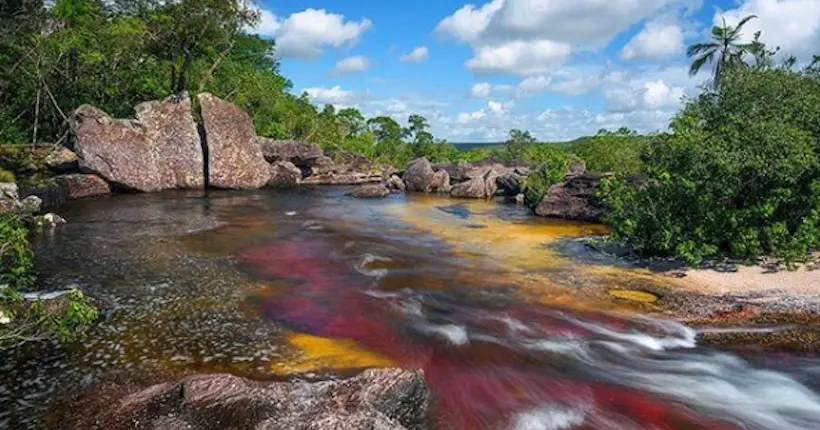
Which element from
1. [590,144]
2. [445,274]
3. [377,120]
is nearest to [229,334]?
[445,274]

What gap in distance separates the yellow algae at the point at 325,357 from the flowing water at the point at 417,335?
39 millimetres

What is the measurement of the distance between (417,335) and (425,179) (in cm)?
2805

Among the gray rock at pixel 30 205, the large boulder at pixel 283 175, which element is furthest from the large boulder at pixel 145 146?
the gray rock at pixel 30 205

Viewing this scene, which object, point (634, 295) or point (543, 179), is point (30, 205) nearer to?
point (634, 295)

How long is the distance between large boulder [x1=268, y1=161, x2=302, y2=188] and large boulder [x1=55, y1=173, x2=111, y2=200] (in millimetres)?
10396

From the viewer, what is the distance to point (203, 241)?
17516 mm

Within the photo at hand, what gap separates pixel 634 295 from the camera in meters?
12.4

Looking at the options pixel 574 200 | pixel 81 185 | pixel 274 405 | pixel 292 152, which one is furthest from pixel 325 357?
pixel 292 152

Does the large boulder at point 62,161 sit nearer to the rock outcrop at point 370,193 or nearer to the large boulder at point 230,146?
the large boulder at point 230,146

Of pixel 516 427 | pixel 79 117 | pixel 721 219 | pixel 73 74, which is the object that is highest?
pixel 73 74

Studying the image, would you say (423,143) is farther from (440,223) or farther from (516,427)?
(516,427)

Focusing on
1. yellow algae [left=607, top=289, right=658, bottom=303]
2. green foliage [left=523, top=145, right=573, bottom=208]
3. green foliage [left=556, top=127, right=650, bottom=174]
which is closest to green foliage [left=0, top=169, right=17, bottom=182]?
yellow algae [left=607, top=289, right=658, bottom=303]

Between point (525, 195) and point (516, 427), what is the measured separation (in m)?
25.1

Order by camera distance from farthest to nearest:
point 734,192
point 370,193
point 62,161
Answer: point 370,193 → point 62,161 → point 734,192
